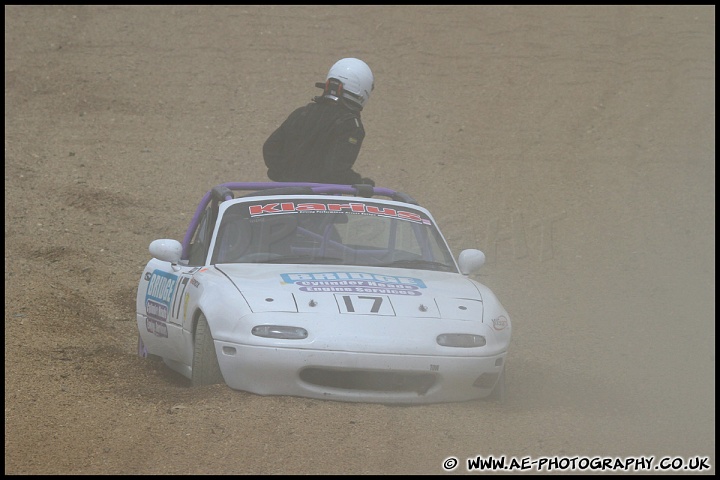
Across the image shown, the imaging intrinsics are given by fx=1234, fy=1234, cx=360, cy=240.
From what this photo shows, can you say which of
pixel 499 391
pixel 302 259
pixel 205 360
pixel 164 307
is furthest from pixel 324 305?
pixel 164 307

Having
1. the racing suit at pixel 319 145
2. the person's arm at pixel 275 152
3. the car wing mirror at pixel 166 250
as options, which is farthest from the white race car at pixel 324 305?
the person's arm at pixel 275 152

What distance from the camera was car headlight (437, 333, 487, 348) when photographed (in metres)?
7.33

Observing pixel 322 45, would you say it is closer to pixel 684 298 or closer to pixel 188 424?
pixel 684 298

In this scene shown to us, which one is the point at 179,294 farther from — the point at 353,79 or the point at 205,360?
the point at 353,79

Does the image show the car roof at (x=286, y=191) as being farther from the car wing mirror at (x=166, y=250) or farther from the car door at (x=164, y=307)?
the car wing mirror at (x=166, y=250)

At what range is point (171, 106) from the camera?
19656 mm

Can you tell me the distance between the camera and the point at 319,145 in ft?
32.7

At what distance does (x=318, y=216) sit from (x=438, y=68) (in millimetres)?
13005

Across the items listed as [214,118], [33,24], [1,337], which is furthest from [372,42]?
[1,337]

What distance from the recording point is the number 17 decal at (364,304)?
7312 mm

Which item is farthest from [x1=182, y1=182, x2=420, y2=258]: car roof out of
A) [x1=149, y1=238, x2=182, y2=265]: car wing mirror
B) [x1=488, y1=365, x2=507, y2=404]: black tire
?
[x1=488, y1=365, x2=507, y2=404]: black tire

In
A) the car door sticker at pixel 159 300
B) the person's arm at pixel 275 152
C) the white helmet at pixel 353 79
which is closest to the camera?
the car door sticker at pixel 159 300

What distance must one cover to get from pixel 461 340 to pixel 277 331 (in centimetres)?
112

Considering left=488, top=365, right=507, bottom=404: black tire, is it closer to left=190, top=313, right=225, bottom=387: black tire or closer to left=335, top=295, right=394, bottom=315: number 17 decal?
left=335, top=295, right=394, bottom=315: number 17 decal
